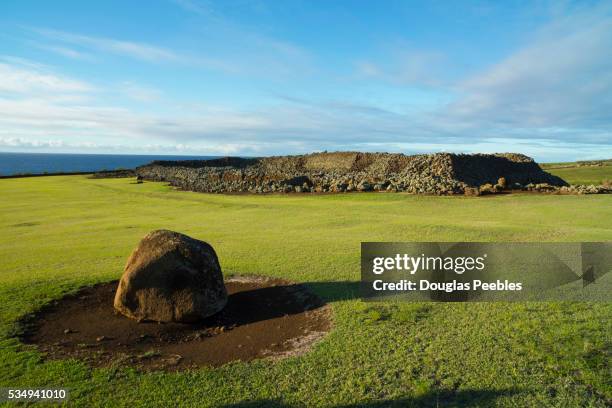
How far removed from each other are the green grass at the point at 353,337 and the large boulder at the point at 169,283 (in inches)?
62.7

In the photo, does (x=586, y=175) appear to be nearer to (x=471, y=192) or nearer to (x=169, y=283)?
(x=471, y=192)

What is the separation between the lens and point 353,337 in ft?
20.9

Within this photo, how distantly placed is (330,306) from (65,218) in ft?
50.7

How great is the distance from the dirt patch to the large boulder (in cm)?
22

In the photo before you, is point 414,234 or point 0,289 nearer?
point 0,289

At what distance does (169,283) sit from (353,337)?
3119 mm

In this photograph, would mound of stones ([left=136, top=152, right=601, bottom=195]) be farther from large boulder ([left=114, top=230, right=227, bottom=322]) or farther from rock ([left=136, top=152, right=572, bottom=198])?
large boulder ([left=114, top=230, right=227, bottom=322])

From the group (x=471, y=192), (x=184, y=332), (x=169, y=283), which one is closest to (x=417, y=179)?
(x=471, y=192)

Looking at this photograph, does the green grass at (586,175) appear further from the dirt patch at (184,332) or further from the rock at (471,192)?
the dirt patch at (184,332)

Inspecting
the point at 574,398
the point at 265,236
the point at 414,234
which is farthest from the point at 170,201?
the point at 574,398

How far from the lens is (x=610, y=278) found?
338 inches

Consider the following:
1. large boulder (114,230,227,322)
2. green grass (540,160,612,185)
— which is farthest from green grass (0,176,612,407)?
green grass (540,160,612,185)

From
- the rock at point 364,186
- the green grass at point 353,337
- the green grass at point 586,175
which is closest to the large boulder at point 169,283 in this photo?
the green grass at point 353,337

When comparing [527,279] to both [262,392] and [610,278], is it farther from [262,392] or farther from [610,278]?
[262,392]
